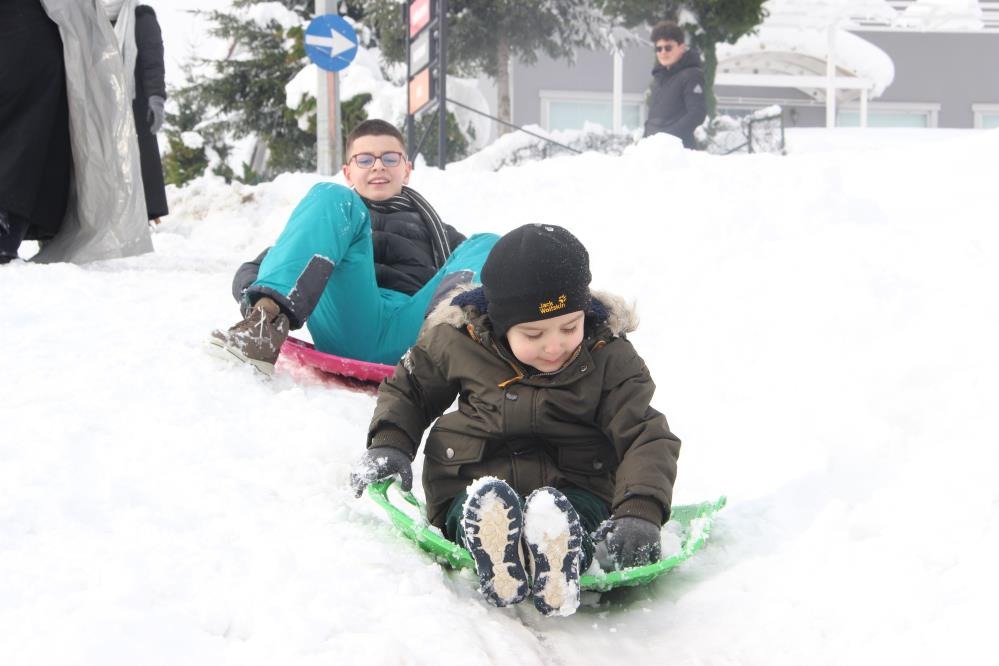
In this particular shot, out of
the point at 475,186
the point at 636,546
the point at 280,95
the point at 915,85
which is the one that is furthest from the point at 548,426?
the point at 915,85

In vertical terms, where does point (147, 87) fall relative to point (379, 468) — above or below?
above

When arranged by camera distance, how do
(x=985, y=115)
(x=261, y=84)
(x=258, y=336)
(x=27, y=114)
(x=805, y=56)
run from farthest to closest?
(x=985, y=115)
(x=805, y=56)
(x=261, y=84)
(x=27, y=114)
(x=258, y=336)

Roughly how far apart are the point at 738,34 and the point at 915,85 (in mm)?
10479

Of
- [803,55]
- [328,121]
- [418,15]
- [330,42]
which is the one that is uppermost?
[418,15]

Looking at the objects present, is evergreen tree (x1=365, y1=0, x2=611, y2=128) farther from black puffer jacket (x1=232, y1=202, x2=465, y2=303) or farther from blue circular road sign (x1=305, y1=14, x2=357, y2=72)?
black puffer jacket (x1=232, y1=202, x2=465, y2=303)

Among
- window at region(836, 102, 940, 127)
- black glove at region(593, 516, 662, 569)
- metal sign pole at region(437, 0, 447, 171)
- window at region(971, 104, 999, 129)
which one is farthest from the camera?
window at region(836, 102, 940, 127)

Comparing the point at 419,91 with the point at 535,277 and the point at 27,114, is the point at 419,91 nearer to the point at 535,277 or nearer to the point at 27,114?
the point at 27,114

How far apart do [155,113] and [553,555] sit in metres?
4.53

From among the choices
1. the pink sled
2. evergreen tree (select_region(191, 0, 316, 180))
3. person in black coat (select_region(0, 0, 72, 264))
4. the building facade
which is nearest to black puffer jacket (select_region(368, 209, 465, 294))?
the pink sled

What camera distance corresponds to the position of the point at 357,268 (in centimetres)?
329

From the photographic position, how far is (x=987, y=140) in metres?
6.04

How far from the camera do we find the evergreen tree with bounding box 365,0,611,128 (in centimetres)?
1535

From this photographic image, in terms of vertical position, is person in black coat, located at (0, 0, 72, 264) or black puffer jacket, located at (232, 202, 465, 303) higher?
person in black coat, located at (0, 0, 72, 264)

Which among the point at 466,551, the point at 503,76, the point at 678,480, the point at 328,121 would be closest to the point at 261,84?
the point at 503,76
